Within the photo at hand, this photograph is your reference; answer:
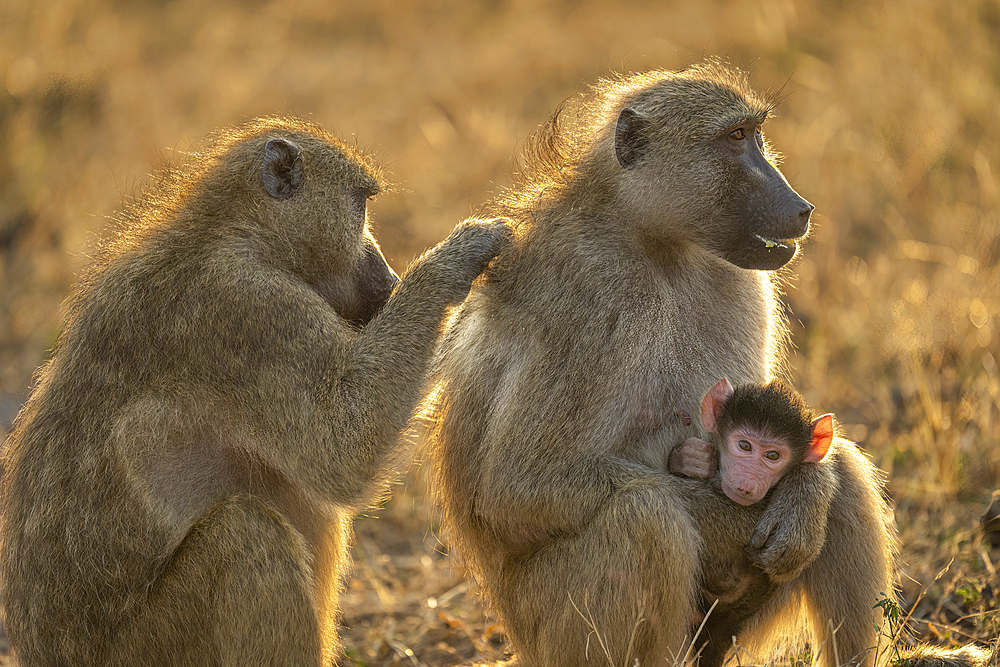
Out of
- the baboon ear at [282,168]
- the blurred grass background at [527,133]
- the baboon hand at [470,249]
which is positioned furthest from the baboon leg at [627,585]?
the baboon ear at [282,168]

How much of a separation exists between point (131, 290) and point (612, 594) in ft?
4.68

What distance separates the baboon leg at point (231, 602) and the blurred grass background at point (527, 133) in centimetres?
111

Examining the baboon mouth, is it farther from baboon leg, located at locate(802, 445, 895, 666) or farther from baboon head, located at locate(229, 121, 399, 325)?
baboon head, located at locate(229, 121, 399, 325)

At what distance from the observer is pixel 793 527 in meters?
2.56

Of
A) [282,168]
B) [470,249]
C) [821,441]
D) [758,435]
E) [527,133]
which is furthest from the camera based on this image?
[527,133]

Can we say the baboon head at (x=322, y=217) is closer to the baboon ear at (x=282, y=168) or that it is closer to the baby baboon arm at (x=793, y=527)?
the baboon ear at (x=282, y=168)

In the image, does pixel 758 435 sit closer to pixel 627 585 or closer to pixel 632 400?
pixel 632 400

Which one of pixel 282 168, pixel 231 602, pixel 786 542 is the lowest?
pixel 231 602

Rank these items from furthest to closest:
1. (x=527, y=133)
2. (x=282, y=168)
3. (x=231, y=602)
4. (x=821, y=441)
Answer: (x=527, y=133) → (x=282, y=168) → (x=821, y=441) → (x=231, y=602)

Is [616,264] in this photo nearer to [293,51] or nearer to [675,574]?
[675,574]

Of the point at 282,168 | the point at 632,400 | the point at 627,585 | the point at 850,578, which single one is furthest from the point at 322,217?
the point at 850,578

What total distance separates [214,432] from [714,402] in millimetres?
A: 1272

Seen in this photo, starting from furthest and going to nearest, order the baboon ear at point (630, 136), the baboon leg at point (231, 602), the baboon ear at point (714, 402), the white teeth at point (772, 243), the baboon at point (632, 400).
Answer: the baboon ear at point (630, 136), the white teeth at point (772, 243), the baboon ear at point (714, 402), the baboon at point (632, 400), the baboon leg at point (231, 602)

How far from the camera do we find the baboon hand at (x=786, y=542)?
2.56 meters
